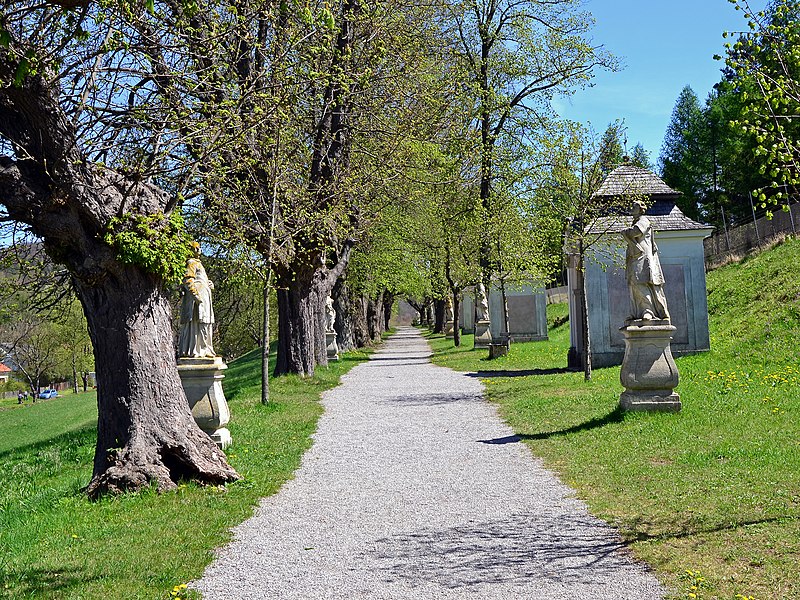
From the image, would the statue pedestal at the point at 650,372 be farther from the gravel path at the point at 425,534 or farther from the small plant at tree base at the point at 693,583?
the small plant at tree base at the point at 693,583

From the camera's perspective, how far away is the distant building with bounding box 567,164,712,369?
66.4 feet

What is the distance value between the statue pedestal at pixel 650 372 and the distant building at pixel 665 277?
805cm

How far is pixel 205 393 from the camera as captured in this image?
10617 mm

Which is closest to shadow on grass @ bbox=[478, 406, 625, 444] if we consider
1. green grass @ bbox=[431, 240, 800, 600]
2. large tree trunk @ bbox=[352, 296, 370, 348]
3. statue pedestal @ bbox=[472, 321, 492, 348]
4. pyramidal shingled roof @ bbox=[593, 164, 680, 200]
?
green grass @ bbox=[431, 240, 800, 600]

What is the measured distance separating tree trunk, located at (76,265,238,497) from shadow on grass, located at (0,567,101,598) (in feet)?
8.16

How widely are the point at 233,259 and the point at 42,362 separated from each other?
55.8m

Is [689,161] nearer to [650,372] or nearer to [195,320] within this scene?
[650,372]

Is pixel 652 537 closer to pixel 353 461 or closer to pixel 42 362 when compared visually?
pixel 353 461

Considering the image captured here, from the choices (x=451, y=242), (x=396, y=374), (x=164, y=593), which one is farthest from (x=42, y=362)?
(x=164, y=593)

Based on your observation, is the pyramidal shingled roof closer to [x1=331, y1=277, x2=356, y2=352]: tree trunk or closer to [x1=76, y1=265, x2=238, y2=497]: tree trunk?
[x1=76, y1=265, x2=238, y2=497]: tree trunk

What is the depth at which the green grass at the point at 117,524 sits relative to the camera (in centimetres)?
546

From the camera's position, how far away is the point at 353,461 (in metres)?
10.3

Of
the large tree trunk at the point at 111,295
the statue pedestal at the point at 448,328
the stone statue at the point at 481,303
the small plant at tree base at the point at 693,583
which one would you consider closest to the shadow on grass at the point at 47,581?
the large tree trunk at the point at 111,295

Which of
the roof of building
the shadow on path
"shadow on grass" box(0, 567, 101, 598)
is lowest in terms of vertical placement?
the shadow on path
